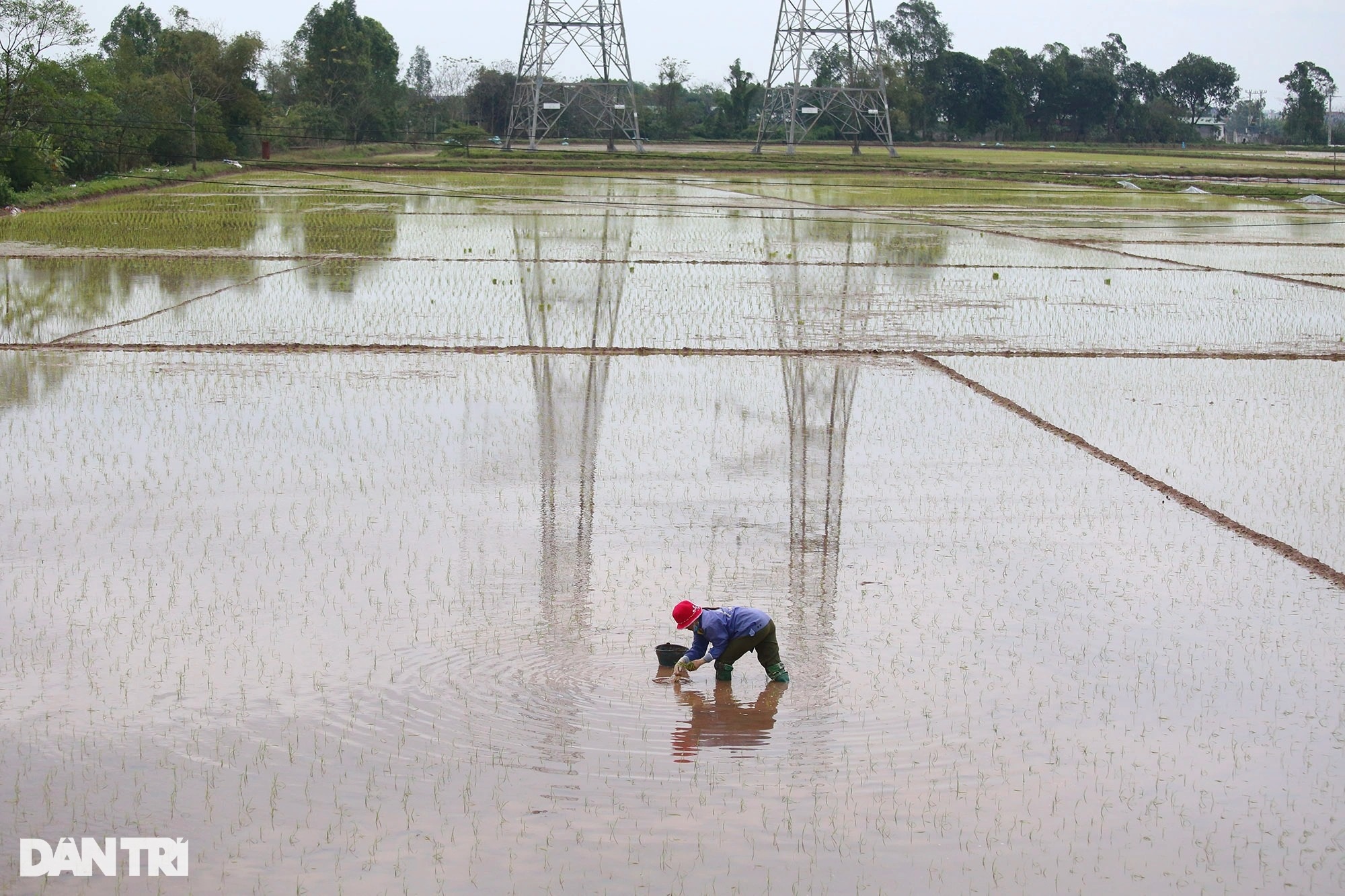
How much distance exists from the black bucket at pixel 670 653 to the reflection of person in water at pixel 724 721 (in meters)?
0.08

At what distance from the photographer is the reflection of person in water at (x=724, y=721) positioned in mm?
4500

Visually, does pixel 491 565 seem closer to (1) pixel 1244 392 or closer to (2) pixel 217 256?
(1) pixel 1244 392

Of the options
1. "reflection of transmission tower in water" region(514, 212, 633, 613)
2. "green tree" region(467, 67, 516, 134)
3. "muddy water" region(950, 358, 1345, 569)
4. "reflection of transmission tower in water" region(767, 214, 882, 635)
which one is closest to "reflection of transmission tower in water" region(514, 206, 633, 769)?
"reflection of transmission tower in water" region(514, 212, 633, 613)

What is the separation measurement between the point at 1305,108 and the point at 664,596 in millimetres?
A: 74359

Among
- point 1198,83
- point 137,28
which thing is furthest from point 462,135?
point 1198,83

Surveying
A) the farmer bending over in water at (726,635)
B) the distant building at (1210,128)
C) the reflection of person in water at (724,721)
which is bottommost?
the reflection of person in water at (724,721)

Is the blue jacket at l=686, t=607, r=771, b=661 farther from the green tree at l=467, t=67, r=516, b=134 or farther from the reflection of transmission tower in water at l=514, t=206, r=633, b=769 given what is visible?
the green tree at l=467, t=67, r=516, b=134

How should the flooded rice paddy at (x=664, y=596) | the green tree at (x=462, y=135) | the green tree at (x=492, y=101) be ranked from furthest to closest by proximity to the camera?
the green tree at (x=492, y=101) < the green tree at (x=462, y=135) < the flooded rice paddy at (x=664, y=596)

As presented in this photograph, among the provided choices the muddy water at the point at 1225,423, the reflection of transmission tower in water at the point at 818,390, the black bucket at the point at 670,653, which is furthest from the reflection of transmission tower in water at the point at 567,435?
the muddy water at the point at 1225,423

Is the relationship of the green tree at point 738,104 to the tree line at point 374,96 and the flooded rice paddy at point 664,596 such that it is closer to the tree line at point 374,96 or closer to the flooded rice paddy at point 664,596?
the tree line at point 374,96

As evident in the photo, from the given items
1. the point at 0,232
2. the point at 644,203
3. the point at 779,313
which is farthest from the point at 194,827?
the point at 644,203

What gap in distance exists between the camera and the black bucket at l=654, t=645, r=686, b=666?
16.0ft

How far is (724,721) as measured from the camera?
467 cm

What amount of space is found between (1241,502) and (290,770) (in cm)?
513
